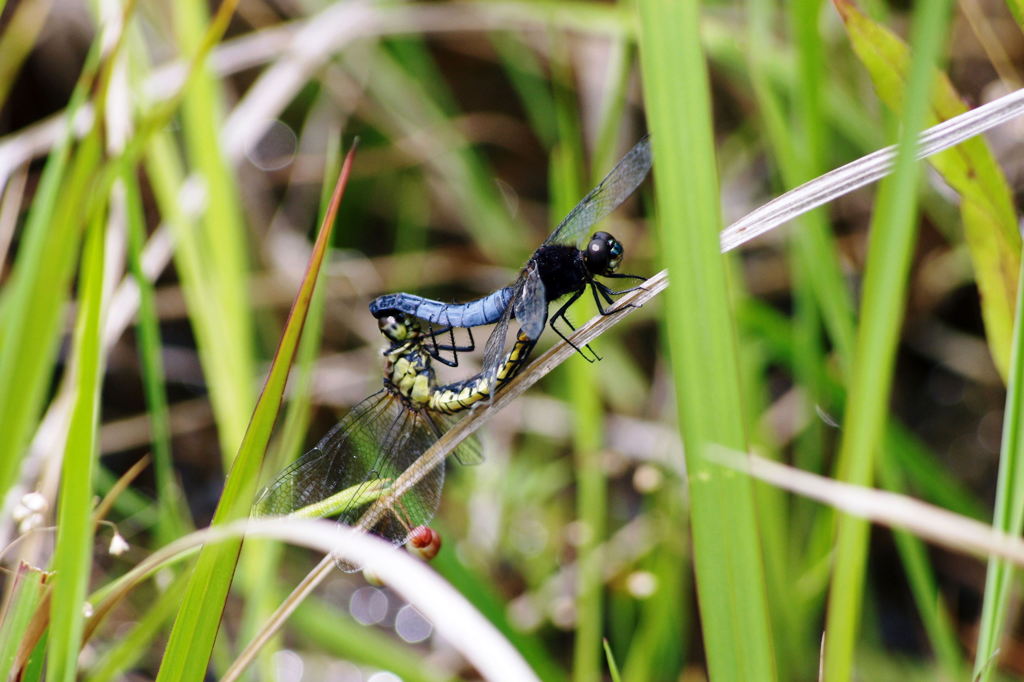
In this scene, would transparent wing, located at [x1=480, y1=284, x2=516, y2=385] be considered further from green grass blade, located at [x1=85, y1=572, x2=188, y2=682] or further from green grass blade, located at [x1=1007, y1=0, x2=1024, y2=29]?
green grass blade, located at [x1=1007, y1=0, x2=1024, y2=29]

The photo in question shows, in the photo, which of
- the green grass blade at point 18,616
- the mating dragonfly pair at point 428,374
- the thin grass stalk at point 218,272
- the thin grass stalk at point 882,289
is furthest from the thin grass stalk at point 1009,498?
the thin grass stalk at point 218,272

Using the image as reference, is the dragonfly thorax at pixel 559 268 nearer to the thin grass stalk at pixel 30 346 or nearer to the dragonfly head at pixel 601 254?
the dragonfly head at pixel 601 254

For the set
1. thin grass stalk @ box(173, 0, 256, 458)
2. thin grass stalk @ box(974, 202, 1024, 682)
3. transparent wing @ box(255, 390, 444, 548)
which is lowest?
thin grass stalk @ box(974, 202, 1024, 682)

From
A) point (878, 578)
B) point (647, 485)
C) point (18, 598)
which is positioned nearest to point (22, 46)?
point (18, 598)

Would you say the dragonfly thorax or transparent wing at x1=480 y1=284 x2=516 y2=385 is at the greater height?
the dragonfly thorax

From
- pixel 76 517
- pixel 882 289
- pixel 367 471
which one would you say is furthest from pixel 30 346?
pixel 882 289

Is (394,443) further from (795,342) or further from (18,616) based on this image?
(795,342)

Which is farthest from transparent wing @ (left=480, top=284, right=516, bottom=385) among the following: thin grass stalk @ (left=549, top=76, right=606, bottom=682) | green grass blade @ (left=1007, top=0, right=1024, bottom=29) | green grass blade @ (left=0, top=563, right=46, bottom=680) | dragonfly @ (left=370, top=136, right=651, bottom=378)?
green grass blade @ (left=1007, top=0, right=1024, bottom=29)
